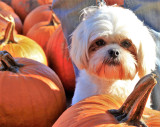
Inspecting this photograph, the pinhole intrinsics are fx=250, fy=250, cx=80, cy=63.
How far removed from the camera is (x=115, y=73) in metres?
1.63

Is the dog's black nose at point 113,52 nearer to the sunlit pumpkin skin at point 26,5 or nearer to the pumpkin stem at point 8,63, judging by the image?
the pumpkin stem at point 8,63

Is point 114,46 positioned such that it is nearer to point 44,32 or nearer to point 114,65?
point 114,65

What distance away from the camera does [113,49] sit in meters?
1.59

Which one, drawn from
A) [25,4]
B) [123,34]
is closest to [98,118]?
[123,34]

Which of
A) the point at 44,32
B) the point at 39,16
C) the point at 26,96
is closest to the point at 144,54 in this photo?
the point at 26,96

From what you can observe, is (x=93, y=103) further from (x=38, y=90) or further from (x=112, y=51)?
(x=38, y=90)

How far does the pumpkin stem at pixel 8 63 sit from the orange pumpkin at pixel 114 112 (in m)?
0.68

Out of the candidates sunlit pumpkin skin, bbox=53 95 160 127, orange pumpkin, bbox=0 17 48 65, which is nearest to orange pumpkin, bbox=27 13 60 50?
orange pumpkin, bbox=0 17 48 65

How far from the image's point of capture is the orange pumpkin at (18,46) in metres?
2.36

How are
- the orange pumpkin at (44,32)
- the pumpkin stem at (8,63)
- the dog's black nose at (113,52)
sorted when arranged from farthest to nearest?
the orange pumpkin at (44,32), the pumpkin stem at (8,63), the dog's black nose at (113,52)

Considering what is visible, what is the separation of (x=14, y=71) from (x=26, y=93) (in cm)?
19

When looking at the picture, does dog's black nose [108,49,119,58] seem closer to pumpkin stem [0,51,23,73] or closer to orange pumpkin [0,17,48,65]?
pumpkin stem [0,51,23,73]

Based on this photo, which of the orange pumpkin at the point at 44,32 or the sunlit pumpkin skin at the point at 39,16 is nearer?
the orange pumpkin at the point at 44,32

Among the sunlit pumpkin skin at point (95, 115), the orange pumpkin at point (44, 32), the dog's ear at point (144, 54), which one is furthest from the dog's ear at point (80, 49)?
the orange pumpkin at point (44, 32)
